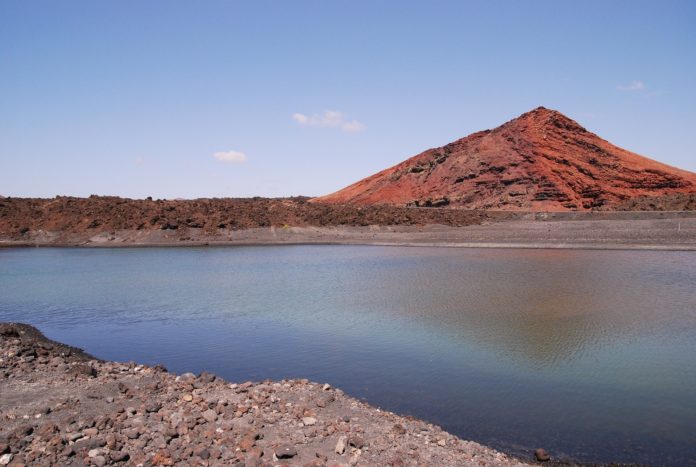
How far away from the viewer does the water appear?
21.3ft

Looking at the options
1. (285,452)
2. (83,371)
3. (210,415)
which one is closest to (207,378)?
(210,415)

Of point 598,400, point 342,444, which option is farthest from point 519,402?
point 342,444

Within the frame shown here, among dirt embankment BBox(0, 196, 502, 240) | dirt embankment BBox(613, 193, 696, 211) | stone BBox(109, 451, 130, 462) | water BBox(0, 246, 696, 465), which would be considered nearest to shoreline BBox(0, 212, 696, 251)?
dirt embankment BBox(0, 196, 502, 240)

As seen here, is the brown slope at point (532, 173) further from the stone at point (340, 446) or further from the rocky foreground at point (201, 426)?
the stone at point (340, 446)

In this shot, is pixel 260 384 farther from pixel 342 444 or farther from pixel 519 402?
pixel 519 402

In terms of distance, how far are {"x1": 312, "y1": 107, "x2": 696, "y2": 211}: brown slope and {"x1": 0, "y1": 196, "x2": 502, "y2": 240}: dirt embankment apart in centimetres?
885

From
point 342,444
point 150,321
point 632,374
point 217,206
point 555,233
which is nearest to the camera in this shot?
point 342,444

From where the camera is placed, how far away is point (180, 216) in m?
40.3

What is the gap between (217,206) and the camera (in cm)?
4300

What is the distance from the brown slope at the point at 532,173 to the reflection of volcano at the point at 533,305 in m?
26.8

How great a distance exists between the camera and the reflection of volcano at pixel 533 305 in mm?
10047

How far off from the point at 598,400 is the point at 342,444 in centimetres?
408

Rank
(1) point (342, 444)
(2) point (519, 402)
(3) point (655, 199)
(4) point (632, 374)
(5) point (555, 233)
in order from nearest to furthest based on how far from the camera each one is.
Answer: (1) point (342, 444)
(2) point (519, 402)
(4) point (632, 374)
(5) point (555, 233)
(3) point (655, 199)

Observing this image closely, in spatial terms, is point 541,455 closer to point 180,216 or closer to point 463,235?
point 463,235
